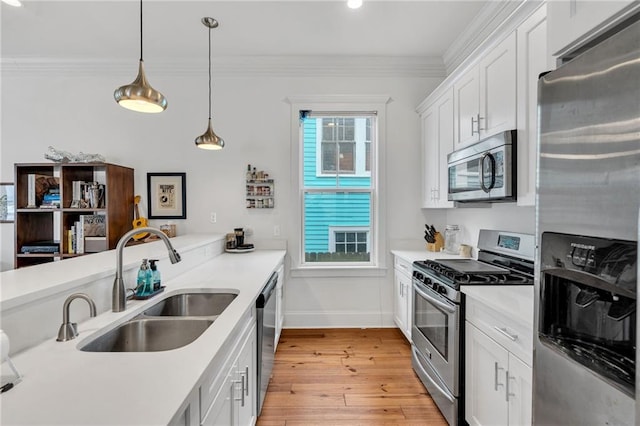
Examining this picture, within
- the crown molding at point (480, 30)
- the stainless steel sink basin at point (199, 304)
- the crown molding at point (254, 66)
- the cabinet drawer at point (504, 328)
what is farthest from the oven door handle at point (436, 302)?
the crown molding at point (254, 66)

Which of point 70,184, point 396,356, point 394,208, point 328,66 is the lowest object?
point 396,356

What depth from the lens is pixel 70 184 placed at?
3311mm

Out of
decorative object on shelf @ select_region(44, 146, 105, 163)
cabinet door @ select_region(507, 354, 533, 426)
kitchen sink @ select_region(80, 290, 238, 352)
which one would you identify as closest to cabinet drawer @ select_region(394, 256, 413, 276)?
cabinet door @ select_region(507, 354, 533, 426)

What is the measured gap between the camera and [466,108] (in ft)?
8.14

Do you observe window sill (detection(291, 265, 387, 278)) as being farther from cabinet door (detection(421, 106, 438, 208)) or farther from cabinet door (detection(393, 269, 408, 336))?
cabinet door (detection(421, 106, 438, 208))

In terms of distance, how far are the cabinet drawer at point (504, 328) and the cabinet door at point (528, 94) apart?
65 centimetres

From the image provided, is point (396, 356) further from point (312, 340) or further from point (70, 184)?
point (70, 184)

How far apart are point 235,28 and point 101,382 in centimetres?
303

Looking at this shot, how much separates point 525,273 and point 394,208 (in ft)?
5.43

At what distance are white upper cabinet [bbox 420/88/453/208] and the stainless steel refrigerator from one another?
186 cm

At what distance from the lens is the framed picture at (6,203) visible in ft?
11.8

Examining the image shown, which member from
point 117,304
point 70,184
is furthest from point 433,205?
point 70,184

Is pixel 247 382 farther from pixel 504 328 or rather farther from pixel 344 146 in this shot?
pixel 344 146

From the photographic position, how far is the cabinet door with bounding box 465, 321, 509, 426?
5.01ft
